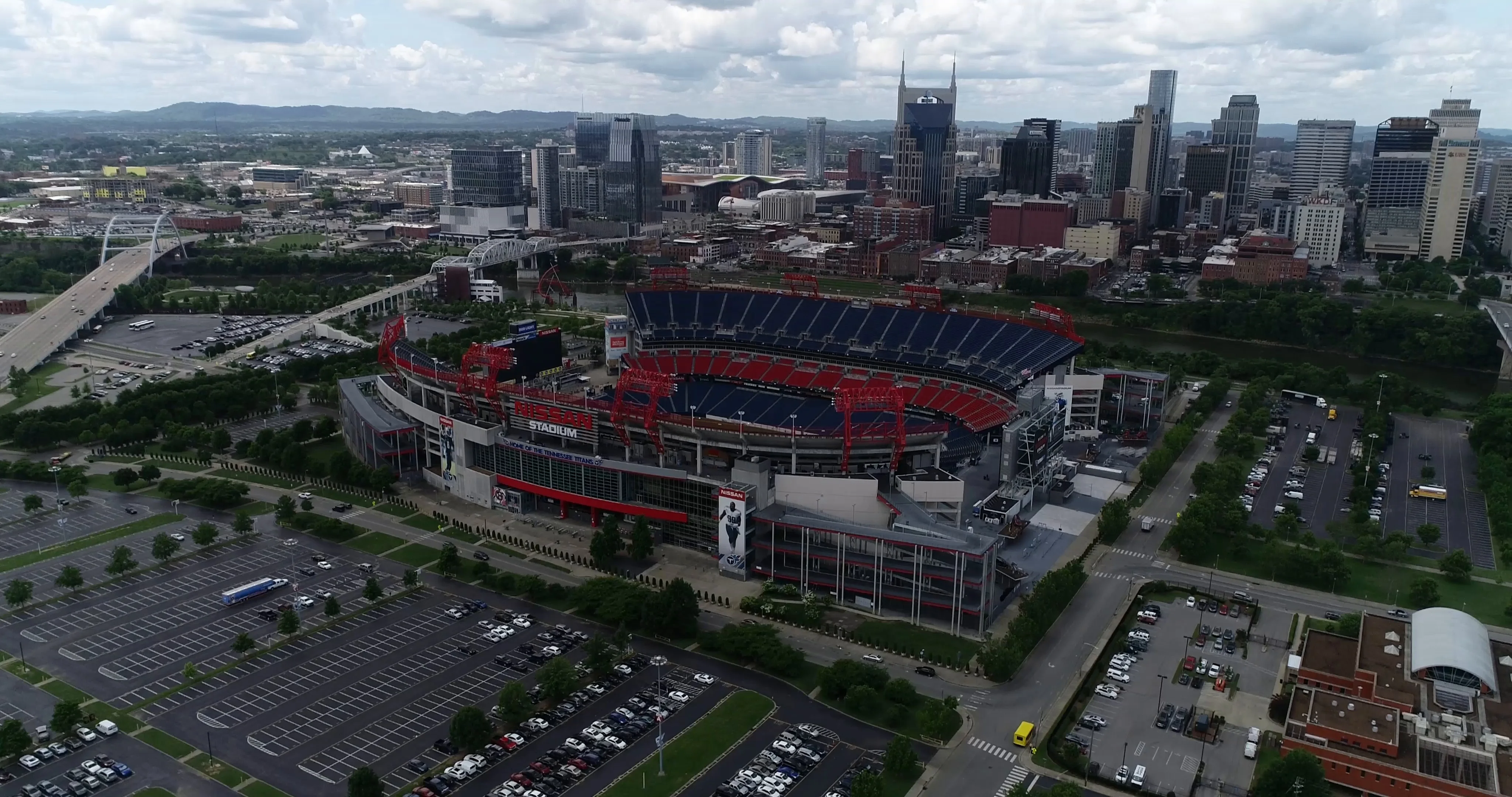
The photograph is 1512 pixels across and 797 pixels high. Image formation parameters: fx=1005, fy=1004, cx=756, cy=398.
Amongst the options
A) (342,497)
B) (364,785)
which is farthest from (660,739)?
(342,497)

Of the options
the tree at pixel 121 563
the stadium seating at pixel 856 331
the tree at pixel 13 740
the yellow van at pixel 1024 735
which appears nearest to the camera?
the tree at pixel 13 740

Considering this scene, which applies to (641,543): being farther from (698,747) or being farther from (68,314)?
(68,314)

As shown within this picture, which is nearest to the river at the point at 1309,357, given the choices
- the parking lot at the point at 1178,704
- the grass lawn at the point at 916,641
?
the parking lot at the point at 1178,704

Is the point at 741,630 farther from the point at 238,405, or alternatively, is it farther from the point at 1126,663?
the point at 238,405

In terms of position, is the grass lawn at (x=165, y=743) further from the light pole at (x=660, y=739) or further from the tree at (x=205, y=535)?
the tree at (x=205, y=535)

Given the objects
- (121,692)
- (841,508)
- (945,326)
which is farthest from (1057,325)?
(121,692)
